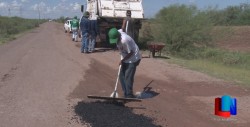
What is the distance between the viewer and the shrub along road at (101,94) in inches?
324

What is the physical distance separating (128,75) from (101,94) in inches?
51.5

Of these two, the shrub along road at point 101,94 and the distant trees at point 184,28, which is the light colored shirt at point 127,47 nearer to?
the shrub along road at point 101,94

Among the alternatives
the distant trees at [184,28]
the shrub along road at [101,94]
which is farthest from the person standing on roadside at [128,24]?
the distant trees at [184,28]

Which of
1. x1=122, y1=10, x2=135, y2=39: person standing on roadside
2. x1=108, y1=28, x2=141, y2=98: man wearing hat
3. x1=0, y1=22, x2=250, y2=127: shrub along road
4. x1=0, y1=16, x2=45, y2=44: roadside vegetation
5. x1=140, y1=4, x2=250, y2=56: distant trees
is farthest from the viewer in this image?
x1=0, y1=16, x2=45, y2=44: roadside vegetation

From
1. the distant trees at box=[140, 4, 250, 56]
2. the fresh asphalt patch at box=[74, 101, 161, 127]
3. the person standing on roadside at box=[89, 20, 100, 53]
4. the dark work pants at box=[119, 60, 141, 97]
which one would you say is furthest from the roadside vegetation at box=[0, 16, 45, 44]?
the fresh asphalt patch at box=[74, 101, 161, 127]

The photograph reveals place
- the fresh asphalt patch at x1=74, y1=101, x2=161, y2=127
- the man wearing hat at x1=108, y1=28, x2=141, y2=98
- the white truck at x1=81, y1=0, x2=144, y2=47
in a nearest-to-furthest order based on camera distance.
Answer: the fresh asphalt patch at x1=74, y1=101, x2=161, y2=127, the man wearing hat at x1=108, y1=28, x2=141, y2=98, the white truck at x1=81, y1=0, x2=144, y2=47

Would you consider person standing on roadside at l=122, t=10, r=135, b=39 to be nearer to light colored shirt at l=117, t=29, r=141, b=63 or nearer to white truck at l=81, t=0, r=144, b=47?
light colored shirt at l=117, t=29, r=141, b=63

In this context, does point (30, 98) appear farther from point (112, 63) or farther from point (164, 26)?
point (164, 26)

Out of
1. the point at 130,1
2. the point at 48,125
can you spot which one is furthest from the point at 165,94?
the point at 130,1

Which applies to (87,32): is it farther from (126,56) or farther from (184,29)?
(126,56)

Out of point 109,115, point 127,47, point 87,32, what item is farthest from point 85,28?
point 109,115

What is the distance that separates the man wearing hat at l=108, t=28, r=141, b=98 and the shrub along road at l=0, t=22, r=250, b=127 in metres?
0.50

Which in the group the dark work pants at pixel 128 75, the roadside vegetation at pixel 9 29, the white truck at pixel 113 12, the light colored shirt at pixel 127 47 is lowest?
the roadside vegetation at pixel 9 29

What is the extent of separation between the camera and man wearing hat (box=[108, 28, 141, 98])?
29.6ft
